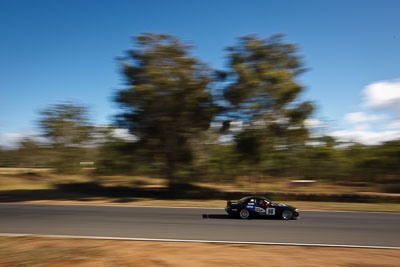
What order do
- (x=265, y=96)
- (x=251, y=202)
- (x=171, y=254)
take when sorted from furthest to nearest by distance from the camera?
(x=265, y=96) → (x=251, y=202) → (x=171, y=254)

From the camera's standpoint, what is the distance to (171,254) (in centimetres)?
754

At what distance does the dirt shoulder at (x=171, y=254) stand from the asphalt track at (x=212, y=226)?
1007 millimetres

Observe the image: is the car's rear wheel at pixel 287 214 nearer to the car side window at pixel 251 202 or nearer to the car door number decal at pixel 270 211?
the car door number decal at pixel 270 211

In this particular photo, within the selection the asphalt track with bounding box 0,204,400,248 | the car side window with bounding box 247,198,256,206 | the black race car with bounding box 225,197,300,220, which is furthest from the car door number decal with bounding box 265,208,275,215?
the car side window with bounding box 247,198,256,206

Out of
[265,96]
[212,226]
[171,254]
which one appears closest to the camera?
[171,254]

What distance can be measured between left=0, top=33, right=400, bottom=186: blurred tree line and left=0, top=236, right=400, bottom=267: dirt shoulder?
49.8ft

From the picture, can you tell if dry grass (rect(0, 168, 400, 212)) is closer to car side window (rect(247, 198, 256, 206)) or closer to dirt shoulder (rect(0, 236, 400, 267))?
car side window (rect(247, 198, 256, 206))

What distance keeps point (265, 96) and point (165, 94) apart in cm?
782

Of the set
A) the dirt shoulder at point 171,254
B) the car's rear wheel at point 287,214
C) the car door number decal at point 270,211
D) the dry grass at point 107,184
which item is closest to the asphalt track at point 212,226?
the car door number decal at point 270,211

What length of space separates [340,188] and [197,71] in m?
16.1

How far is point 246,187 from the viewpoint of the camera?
1029 inches

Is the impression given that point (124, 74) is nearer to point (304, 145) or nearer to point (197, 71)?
point (197, 71)

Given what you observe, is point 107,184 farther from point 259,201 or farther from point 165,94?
point 259,201

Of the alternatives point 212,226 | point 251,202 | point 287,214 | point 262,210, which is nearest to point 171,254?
point 212,226
